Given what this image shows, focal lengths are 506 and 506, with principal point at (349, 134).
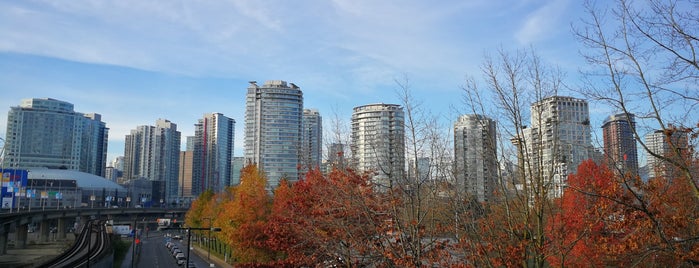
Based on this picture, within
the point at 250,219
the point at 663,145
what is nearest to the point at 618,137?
the point at 663,145

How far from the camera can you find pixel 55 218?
3285 inches

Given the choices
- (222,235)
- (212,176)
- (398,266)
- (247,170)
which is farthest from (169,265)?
(212,176)

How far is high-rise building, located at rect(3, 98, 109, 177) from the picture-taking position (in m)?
162

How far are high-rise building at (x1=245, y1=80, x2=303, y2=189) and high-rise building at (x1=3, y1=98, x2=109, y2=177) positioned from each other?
9126 centimetres

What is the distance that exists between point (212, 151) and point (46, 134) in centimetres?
5356

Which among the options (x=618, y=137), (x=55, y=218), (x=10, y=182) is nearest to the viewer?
(x=618, y=137)

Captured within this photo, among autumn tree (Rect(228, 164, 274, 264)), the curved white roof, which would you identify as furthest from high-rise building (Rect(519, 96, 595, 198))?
the curved white roof

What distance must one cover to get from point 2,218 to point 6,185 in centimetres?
382

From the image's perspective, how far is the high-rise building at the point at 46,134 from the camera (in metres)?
162

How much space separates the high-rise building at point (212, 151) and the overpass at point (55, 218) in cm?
5405

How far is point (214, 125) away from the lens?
190 meters

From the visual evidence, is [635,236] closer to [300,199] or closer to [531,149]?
[531,149]

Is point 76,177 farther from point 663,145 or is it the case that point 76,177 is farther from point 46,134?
point 663,145

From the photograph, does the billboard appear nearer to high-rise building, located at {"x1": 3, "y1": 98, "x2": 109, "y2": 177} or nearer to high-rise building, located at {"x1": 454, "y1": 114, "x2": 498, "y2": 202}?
high-rise building, located at {"x1": 454, "y1": 114, "x2": 498, "y2": 202}
